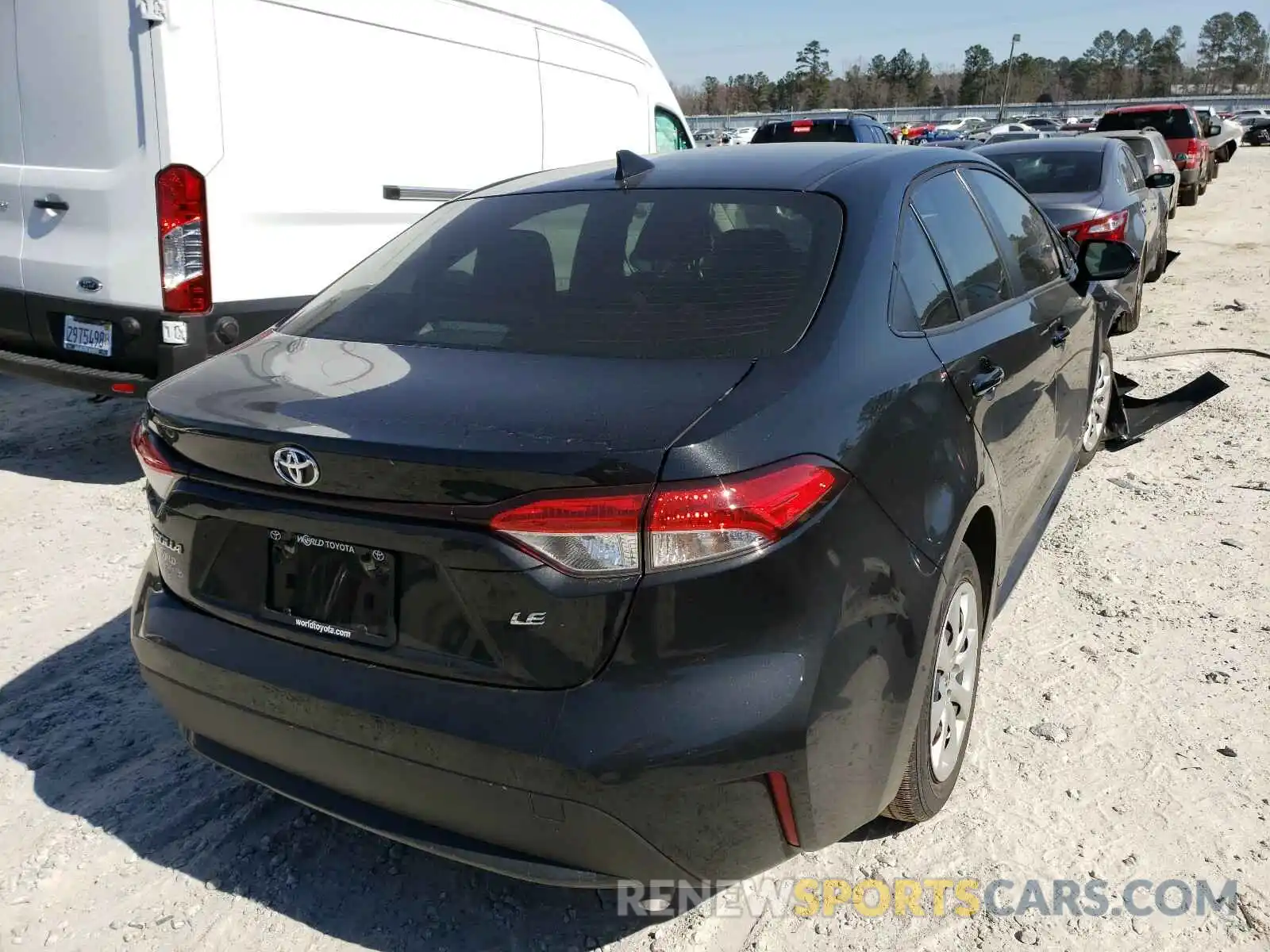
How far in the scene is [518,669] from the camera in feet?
6.21

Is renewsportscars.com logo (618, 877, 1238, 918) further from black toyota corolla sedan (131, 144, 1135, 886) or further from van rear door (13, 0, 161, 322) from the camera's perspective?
van rear door (13, 0, 161, 322)

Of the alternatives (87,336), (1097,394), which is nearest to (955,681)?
(1097,394)

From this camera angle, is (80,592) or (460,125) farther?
(460,125)

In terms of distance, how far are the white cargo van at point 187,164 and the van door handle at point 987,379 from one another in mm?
3651

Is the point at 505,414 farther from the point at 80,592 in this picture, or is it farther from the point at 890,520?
the point at 80,592

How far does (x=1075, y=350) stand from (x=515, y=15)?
444 cm

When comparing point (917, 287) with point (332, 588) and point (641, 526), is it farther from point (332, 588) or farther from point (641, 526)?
point (332, 588)

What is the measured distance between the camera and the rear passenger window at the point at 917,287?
8.21 feet

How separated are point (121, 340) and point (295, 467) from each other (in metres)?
3.58

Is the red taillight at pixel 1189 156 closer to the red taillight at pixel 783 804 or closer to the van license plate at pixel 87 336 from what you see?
the van license plate at pixel 87 336

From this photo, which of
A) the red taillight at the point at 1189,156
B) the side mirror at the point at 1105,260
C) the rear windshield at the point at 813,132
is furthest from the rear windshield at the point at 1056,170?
the red taillight at the point at 1189,156

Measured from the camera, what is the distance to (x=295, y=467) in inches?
78.5

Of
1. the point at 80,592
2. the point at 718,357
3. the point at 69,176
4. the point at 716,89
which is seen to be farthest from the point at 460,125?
the point at 716,89

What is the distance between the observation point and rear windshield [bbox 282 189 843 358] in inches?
90.9
